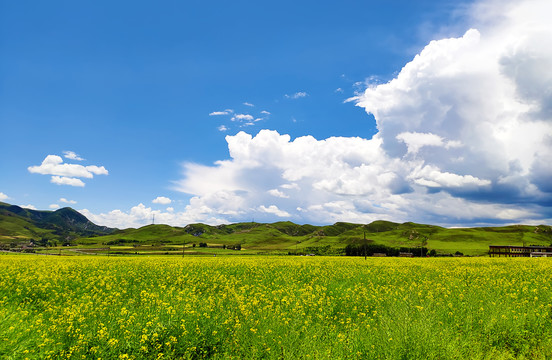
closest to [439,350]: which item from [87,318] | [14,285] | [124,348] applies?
[124,348]

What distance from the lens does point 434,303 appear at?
12.9m

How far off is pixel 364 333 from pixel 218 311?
16.8 ft

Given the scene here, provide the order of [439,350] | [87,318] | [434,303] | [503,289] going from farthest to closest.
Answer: [503,289] < [434,303] < [87,318] < [439,350]

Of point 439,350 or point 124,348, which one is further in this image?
point 124,348

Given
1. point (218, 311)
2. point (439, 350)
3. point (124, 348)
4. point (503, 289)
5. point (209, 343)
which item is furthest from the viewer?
point (503, 289)

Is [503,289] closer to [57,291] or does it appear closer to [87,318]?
[87,318]

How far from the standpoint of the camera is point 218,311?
11.2 meters

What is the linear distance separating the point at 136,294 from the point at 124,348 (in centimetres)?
804

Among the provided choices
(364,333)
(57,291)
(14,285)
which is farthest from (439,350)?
(14,285)

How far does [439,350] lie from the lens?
25.2ft

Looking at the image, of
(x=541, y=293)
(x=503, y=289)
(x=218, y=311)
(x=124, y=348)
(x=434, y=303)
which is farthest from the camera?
(x=503, y=289)

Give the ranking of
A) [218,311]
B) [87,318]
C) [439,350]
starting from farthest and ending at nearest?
[218,311]
[87,318]
[439,350]

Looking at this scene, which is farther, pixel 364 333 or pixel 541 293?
pixel 541 293

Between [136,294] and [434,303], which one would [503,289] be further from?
[136,294]
